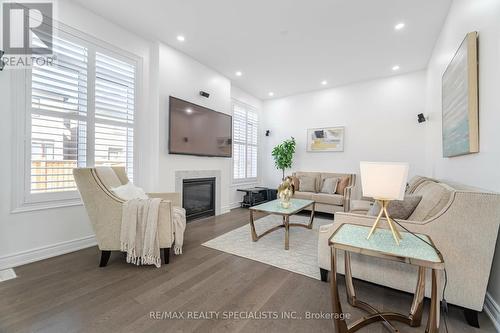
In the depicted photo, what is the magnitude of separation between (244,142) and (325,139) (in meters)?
2.13

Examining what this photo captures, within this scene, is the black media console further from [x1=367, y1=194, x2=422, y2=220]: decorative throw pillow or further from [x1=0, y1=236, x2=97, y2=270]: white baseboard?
[x1=367, y1=194, x2=422, y2=220]: decorative throw pillow

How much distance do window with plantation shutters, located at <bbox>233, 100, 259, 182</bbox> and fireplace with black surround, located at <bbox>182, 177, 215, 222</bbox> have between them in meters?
1.15

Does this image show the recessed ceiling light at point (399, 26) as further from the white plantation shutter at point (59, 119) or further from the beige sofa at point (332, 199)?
the white plantation shutter at point (59, 119)

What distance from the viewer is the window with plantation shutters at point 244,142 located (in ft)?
18.5

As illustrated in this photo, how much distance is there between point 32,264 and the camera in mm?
2307

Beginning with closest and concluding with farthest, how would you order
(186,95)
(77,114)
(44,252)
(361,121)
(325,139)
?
(44,252)
(77,114)
(186,95)
(361,121)
(325,139)

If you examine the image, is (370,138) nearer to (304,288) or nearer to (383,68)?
(383,68)

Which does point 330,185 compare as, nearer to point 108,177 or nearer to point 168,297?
point 168,297

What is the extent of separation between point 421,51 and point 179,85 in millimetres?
4226

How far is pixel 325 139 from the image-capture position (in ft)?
18.1

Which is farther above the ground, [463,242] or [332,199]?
[463,242]

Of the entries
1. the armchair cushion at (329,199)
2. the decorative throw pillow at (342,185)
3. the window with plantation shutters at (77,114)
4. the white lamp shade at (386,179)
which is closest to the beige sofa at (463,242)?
the white lamp shade at (386,179)

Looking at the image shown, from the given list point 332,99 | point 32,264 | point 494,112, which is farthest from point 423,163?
point 32,264

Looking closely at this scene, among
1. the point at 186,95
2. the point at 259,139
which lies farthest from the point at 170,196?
the point at 259,139
